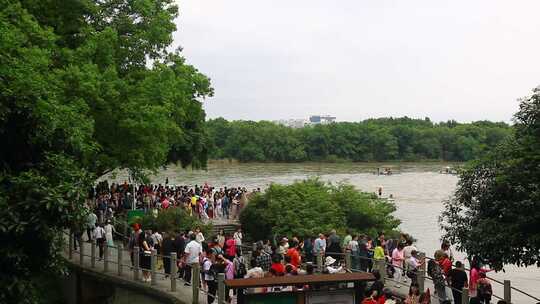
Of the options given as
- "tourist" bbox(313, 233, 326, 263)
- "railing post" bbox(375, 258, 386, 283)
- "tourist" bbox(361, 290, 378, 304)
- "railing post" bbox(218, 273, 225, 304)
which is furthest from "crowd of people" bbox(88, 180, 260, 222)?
"tourist" bbox(361, 290, 378, 304)

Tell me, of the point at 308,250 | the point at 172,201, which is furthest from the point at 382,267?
the point at 172,201

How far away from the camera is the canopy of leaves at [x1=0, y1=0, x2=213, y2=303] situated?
10.9 meters

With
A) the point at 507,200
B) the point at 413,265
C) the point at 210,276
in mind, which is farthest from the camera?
the point at 413,265

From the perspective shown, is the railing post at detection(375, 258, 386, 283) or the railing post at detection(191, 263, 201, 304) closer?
the railing post at detection(191, 263, 201, 304)

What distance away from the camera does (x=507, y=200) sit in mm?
13539

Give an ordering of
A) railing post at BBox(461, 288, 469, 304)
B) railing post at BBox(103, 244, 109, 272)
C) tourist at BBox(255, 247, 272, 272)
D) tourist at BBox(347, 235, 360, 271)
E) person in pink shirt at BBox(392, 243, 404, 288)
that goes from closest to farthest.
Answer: railing post at BBox(461, 288, 469, 304), tourist at BBox(255, 247, 272, 272), person in pink shirt at BBox(392, 243, 404, 288), tourist at BBox(347, 235, 360, 271), railing post at BBox(103, 244, 109, 272)

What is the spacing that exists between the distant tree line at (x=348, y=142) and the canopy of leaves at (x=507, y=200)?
111 meters

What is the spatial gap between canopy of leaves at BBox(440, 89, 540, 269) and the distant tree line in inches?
4381

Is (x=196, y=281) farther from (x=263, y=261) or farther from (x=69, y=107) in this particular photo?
(x=69, y=107)

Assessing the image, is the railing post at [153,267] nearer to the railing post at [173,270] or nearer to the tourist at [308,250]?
the railing post at [173,270]

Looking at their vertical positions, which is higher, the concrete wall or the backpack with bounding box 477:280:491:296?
the backpack with bounding box 477:280:491:296

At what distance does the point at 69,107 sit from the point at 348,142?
115 metres

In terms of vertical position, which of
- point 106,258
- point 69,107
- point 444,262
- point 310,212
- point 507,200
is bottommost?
point 106,258

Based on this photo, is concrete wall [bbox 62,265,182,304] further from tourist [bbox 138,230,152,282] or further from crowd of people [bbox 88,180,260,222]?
crowd of people [bbox 88,180,260,222]
